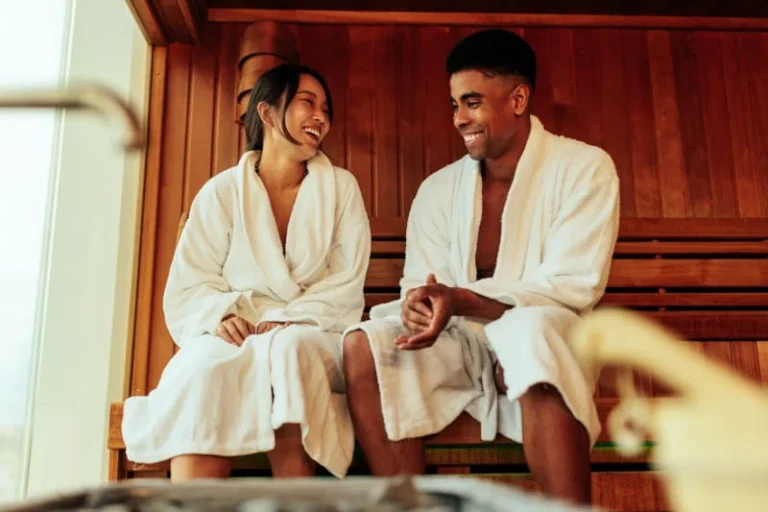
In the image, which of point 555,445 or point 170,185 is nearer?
point 555,445

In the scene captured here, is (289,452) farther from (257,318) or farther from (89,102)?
(89,102)

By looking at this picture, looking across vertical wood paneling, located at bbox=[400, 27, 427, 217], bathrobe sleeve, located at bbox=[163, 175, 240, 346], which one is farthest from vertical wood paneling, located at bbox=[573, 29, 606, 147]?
bathrobe sleeve, located at bbox=[163, 175, 240, 346]

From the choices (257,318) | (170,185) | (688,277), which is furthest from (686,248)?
(170,185)

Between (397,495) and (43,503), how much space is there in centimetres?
26

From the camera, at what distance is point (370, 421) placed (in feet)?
6.17

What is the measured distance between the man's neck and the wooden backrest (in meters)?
0.56

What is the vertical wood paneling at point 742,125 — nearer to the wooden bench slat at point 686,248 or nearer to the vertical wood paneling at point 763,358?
the wooden bench slat at point 686,248

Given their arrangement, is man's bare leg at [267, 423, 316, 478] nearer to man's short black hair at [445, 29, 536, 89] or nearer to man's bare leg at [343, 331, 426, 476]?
man's bare leg at [343, 331, 426, 476]

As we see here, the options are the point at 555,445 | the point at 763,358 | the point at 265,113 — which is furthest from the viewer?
the point at 763,358

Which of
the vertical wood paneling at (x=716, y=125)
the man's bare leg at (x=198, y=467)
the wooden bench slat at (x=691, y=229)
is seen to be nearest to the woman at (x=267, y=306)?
the man's bare leg at (x=198, y=467)

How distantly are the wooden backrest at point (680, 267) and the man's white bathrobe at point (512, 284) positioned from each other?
437 mm

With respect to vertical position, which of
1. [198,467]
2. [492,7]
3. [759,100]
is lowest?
[198,467]

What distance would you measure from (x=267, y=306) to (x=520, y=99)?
953mm

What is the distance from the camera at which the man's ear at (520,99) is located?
2498 millimetres
